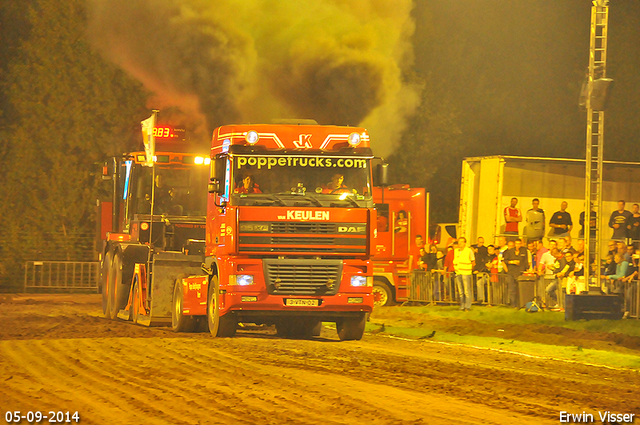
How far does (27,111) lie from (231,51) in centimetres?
2498

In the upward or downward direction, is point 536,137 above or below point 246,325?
above

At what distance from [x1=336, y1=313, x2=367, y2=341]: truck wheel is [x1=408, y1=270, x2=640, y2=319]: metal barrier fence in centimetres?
560

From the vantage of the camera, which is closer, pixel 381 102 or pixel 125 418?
pixel 125 418

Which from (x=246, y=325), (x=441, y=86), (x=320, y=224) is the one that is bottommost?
(x=246, y=325)

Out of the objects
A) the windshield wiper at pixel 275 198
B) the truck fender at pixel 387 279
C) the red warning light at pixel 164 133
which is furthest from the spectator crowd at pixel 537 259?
the red warning light at pixel 164 133

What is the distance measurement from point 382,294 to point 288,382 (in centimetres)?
1492

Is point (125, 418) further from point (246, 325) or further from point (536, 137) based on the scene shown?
point (536, 137)

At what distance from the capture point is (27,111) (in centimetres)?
4469

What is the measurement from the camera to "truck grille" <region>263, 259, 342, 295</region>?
16.0 metres

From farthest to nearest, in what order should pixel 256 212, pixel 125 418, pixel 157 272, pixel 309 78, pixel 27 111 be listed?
1. pixel 27 111
2. pixel 309 78
3. pixel 157 272
4. pixel 256 212
5. pixel 125 418

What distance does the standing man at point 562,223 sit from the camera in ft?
83.9

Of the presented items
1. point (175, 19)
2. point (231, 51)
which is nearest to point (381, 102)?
point (231, 51)

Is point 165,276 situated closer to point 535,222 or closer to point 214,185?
point 214,185

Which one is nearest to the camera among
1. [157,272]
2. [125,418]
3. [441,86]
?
[125,418]
